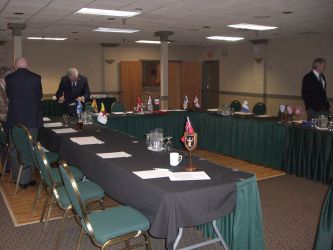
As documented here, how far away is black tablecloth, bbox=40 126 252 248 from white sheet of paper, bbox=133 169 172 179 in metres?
0.05

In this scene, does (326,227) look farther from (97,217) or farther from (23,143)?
(23,143)

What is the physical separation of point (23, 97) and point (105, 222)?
101 inches

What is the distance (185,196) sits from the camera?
7.52ft

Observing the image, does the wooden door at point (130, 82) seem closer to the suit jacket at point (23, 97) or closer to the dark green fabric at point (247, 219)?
the suit jacket at point (23, 97)

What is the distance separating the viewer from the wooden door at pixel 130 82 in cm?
1223

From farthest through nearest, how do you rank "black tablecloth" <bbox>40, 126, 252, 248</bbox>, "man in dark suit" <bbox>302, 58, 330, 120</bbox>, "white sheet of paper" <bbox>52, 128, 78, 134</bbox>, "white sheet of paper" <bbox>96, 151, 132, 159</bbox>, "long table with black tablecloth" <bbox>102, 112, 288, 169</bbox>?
"man in dark suit" <bbox>302, 58, 330, 120</bbox> → "long table with black tablecloth" <bbox>102, 112, 288, 169</bbox> → "white sheet of paper" <bbox>52, 128, 78, 134</bbox> → "white sheet of paper" <bbox>96, 151, 132, 159</bbox> → "black tablecloth" <bbox>40, 126, 252, 248</bbox>

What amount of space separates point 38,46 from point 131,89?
308cm

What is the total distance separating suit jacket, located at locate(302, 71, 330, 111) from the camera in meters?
5.84

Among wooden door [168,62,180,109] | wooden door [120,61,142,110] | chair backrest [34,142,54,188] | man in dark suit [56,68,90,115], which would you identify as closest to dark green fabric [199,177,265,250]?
chair backrest [34,142,54,188]

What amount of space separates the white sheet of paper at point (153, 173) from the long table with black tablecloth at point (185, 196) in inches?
1.9

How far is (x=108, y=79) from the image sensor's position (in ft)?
40.1

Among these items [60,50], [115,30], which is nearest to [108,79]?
[60,50]

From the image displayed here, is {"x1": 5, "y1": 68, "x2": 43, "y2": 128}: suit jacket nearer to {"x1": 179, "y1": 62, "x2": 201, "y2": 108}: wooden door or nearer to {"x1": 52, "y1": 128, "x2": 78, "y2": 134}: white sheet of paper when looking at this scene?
{"x1": 52, "y1": 128, "x2": 78, "y2": 134}: white sheet of paper

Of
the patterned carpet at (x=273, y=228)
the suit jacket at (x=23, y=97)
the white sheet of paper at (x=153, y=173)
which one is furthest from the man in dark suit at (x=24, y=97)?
the white sheet of paper at (x=153, y=173)
